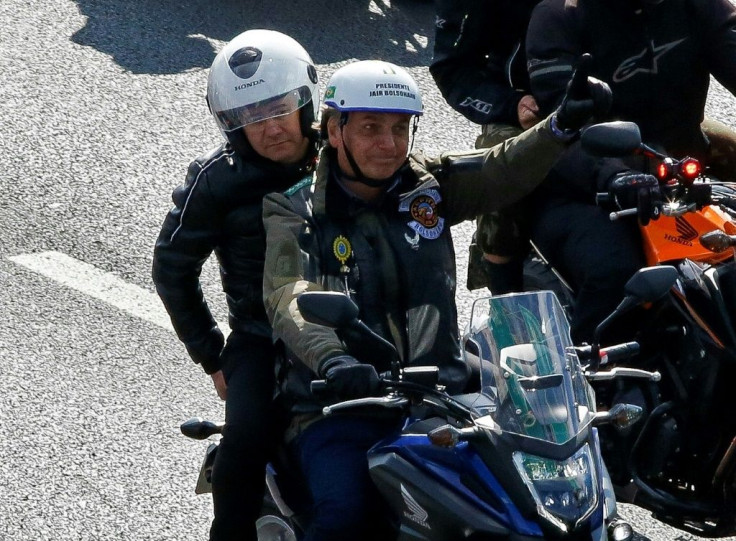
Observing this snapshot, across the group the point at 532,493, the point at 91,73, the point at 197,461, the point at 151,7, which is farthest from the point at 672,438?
the point at 151,7

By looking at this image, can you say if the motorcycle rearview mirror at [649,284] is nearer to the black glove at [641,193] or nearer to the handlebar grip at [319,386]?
the handlebar grip at [319,386]

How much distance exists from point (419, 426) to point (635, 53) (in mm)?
2216

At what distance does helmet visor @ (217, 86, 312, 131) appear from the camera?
4.63m

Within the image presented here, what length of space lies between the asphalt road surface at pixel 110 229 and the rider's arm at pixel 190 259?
2.64ft

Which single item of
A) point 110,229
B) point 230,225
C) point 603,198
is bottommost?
point 110,229

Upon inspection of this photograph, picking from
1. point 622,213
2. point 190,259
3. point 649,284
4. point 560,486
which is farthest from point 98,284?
point 560,486

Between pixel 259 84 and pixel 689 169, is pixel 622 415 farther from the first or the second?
pixel 259 84

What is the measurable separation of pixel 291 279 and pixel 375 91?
0.60 m

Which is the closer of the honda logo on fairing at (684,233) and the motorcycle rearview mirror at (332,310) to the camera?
the motorcycle rearview mirror at (332,310)

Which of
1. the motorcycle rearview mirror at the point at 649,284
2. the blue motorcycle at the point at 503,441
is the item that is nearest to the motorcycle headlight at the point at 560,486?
the blue motorcycle at the point at 503,441

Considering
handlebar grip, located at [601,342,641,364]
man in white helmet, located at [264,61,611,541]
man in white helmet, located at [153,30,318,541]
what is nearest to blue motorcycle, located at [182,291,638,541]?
handlebar grip, located at [601,342,641,364]

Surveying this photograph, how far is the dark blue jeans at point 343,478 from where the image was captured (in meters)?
3.71

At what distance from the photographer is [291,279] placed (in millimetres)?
3928

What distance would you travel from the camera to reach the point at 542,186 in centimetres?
536
